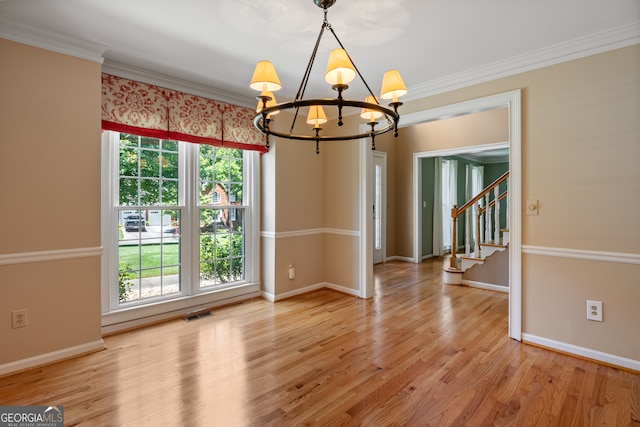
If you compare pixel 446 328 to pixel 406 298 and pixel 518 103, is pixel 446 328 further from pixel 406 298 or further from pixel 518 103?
pixel 518 103

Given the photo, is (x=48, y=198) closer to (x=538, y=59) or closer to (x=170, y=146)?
(x=170, y=146)

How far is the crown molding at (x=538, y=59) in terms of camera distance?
2.46 meters

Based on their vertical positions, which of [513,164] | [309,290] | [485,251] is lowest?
[309,290]

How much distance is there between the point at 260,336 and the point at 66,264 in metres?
1.73

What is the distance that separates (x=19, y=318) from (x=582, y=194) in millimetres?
4490

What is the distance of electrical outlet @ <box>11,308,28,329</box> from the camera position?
2434mm

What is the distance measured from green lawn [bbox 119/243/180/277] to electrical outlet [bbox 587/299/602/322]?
3881 millimetres

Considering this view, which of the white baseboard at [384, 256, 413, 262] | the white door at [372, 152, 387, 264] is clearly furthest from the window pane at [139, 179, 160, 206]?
the white baseboard at [384, 256, 413, 262]

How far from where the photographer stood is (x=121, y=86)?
303 centimetres

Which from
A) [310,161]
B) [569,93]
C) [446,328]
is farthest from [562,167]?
[310,161]

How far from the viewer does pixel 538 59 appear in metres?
2.82

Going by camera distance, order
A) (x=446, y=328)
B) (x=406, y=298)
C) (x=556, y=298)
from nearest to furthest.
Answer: (x=556, y=298) → (x=446, y=328) → (x=406, y=298)

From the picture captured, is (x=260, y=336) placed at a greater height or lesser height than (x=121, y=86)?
lesser

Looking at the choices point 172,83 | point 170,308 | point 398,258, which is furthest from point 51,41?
point 398,258
